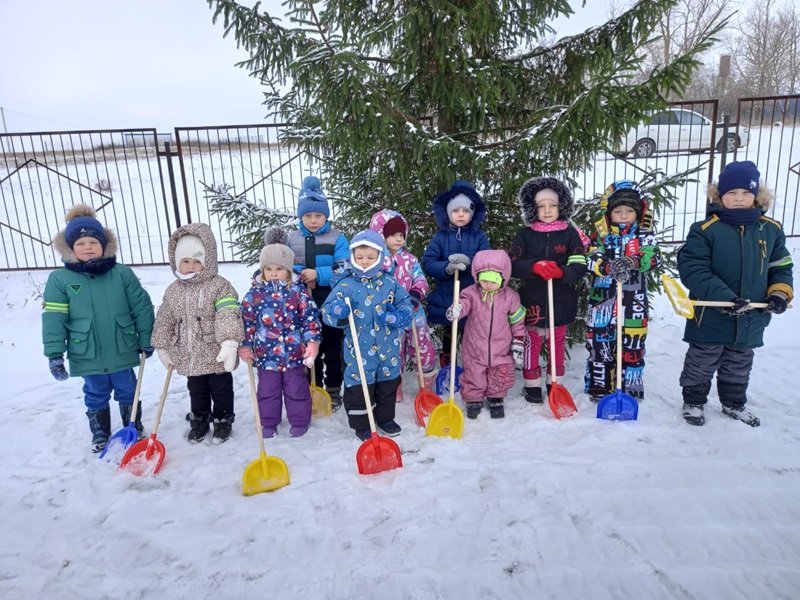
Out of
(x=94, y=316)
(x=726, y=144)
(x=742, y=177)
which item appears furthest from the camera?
(x=726, y=144)

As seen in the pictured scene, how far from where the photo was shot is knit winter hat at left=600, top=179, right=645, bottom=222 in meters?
3.83

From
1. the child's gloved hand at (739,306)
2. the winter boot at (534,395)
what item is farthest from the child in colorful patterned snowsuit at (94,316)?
the child's gloved hand at (739,306)

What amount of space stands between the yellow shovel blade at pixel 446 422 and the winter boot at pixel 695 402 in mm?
1755

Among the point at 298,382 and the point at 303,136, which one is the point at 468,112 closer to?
the point at 303,136

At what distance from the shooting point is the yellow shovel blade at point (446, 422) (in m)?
3.81

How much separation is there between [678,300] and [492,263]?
136cm

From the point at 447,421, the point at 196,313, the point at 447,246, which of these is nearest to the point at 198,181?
the point at 196,313

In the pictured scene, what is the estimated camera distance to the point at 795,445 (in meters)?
3.51

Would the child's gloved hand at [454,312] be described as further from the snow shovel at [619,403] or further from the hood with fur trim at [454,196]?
the snow shovel at [619,403]

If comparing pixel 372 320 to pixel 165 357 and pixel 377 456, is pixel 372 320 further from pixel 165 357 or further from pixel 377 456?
pixel 165 357

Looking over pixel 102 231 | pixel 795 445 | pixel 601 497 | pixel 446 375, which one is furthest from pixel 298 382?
pixel 795 445

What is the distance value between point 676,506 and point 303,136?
4570 millimetres

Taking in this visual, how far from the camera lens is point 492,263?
389cm

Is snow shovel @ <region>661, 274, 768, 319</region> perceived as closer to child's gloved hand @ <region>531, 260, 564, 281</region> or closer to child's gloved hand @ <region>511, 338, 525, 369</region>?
child's gloved hand @ <region>531, 260, 564, 281</region>
